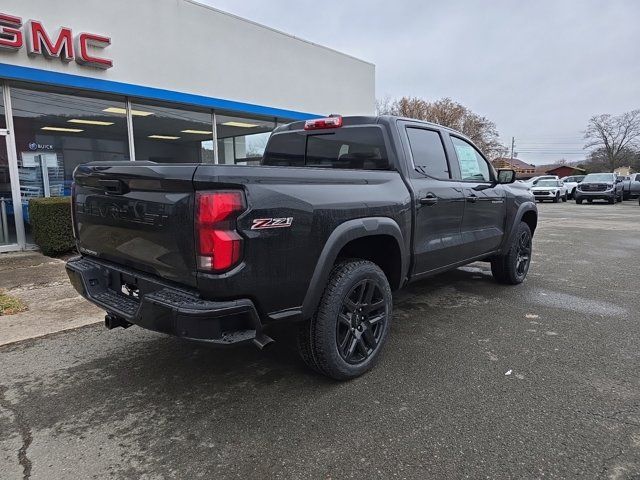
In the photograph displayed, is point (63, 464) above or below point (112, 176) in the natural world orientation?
below

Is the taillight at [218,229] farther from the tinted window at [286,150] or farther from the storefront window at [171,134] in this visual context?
the storefront window at [171,134]

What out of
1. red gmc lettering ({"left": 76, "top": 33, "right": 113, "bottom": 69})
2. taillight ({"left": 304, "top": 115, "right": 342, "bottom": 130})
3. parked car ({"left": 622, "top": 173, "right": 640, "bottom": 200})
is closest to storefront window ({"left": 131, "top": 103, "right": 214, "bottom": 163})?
red gmc lettering ({"left": 76, "top": 33, "right": 113, "bottom": 69})

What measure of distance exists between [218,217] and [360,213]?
45.7 inches

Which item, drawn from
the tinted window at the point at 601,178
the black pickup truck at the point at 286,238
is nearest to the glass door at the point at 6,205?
the black pickup truck at the point at 286,238

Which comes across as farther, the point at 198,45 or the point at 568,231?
the point at 568,231

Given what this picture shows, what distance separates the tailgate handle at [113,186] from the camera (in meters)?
2.74

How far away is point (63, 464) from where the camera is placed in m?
2.33

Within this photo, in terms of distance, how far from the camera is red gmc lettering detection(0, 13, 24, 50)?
734 cm

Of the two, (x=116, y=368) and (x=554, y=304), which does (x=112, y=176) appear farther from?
(x=554, y=304)

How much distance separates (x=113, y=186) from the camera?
2.79m

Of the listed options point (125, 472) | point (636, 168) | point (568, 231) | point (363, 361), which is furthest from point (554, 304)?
point (636, 168)

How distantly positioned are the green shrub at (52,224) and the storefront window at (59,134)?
2.73ft

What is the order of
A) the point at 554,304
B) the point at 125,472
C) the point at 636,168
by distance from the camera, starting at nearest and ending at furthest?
1. the point at 125,472
2. the point at 554,304
3. the point at 636,168

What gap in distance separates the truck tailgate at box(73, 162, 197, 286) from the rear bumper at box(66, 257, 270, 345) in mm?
87
